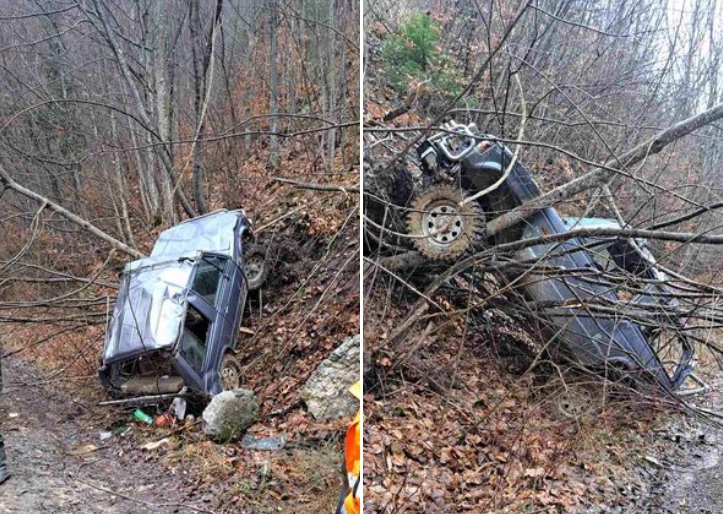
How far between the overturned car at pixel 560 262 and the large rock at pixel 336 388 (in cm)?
37

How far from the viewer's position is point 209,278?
155cm

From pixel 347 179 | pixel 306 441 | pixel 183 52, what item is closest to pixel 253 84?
pixel 183 52

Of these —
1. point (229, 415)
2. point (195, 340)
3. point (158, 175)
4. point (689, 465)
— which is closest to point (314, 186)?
point (158, 175)

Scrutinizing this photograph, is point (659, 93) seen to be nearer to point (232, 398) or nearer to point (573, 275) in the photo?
point (573, 275)

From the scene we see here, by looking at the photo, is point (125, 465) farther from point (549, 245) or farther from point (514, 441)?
point (549, 245)

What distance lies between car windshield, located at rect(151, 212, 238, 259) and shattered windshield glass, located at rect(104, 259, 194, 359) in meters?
0.03

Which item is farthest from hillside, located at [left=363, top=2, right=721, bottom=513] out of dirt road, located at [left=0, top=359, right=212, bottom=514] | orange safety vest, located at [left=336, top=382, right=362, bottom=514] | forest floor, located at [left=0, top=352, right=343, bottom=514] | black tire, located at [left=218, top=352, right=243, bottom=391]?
dirt road, located at [left=0, top=359, right=212, bottom=514]

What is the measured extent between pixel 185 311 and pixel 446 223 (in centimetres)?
72

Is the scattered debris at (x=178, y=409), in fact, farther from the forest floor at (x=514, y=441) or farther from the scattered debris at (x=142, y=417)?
the forest floor at (x=514, y=441)

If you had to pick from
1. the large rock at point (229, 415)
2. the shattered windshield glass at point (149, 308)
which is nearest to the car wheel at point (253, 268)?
the shattered windshield glass at point (149, 308)

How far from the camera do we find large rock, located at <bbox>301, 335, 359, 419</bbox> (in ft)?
4.98

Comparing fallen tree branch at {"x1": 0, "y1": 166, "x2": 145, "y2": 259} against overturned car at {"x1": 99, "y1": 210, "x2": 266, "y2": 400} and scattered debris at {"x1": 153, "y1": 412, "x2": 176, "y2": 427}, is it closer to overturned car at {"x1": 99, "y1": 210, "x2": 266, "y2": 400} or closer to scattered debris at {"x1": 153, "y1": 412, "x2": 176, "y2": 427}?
overturned car at {"x1": 99, "y1": 210, "x2": 266, "y2": 400}

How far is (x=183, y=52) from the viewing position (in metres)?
1.60

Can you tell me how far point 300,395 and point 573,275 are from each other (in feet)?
2.49
